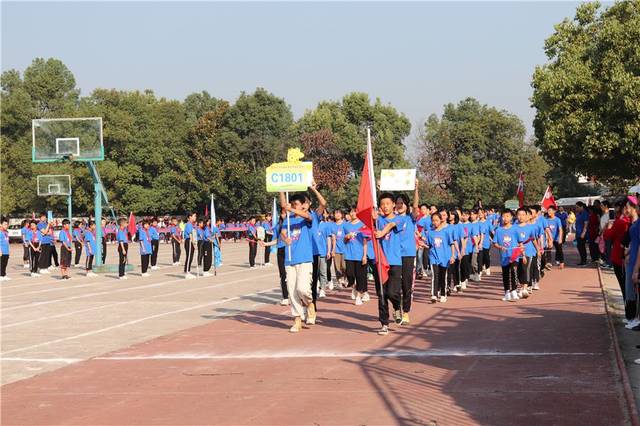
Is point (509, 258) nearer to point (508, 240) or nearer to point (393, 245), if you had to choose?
point (508, 240)

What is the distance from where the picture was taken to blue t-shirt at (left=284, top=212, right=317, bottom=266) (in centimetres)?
1389

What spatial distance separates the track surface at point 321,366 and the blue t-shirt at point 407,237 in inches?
Result: 43.2

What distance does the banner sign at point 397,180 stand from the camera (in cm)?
2967

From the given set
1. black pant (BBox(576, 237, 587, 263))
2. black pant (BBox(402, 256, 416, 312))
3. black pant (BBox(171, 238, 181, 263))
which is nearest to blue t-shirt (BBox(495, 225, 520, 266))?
black pant (BBox(402, 256, 416, 312))

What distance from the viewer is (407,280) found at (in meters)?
14.1

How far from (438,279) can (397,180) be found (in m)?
13.3

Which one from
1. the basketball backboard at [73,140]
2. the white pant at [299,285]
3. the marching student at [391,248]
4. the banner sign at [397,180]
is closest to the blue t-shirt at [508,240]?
the marching student at [391,248]

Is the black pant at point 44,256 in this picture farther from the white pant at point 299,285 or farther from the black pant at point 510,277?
the white pant at point 299,285

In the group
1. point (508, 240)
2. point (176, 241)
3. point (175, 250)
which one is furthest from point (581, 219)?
point (175, 250)

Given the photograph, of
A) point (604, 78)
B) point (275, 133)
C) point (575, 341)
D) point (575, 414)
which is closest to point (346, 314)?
point (575, 341)

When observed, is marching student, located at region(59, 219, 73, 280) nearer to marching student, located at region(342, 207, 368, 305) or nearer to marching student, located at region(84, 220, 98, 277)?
marching student, located at region(84, 220, 98, 277)

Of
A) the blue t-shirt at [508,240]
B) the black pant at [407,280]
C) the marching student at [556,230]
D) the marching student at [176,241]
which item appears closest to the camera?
the black pant at [407,280]

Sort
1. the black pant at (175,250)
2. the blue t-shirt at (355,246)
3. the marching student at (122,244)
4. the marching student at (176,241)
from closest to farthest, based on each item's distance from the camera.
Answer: the blue t-shirt at (355,246) < the marching student at (122,244) < the marching student at (176,241) < the black pant at (175,250)

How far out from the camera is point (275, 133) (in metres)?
76.6
